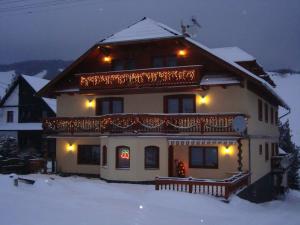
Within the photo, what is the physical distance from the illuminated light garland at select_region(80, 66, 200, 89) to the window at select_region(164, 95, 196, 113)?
1428 mm

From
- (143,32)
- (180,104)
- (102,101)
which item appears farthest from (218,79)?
(102,101)

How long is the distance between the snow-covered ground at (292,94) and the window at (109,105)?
5509 centimetres

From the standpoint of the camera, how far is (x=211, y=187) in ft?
67.3

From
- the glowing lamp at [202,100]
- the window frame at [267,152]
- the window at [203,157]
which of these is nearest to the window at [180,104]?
the glowing lamp at [202,100]

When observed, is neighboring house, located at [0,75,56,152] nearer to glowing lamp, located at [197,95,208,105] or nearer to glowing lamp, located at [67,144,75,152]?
glowing lamp, located at [67,144,75,152]

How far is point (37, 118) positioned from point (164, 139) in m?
24.7

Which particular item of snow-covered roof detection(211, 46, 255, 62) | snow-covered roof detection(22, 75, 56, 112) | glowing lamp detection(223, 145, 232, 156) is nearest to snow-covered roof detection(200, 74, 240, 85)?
glowing lamp detection(223, 145, 232, 156)

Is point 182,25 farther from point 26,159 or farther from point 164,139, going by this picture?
point 26,159

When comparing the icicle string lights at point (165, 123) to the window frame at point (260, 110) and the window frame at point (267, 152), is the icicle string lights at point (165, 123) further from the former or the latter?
the window frame at point (267, 152)

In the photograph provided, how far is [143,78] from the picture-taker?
26.2 m

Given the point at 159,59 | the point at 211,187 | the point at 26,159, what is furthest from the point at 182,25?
the point at 26,159

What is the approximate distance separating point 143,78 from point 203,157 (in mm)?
6084

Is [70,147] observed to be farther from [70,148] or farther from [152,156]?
[152,156]

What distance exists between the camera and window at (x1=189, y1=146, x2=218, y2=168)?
25333 millimetres
